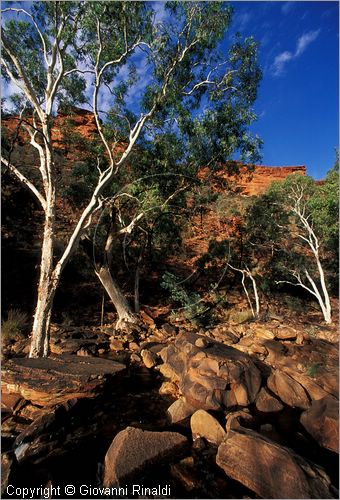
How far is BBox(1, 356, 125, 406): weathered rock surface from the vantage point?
544 centimetres

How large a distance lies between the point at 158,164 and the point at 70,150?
17.4ft

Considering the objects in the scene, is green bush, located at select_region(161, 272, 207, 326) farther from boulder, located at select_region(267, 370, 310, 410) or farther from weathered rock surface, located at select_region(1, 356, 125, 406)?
weathered rock surface, located at select_region(1, 356, 125, 406)

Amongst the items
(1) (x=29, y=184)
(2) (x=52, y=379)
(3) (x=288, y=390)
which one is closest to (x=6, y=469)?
(2) (x=52, y=379)

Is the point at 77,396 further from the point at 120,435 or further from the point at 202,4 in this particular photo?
the point at 202,4

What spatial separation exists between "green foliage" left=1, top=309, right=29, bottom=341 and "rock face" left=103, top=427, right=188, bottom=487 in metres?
6.24

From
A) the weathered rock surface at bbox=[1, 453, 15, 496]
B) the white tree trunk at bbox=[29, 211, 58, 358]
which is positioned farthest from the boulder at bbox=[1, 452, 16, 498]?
the white tree trunk at bbox=[29, 211, 58, 358]

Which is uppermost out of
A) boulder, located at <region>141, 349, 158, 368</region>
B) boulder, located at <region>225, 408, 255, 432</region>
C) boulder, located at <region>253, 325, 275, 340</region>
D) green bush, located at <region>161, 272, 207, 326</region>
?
green bush, located at <region>161, 272, 207, 326</region>

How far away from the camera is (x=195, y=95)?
35.2 ft

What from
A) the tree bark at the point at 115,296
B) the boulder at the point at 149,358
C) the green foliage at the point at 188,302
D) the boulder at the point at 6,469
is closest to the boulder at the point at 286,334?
the green foliage at the point at 188,302

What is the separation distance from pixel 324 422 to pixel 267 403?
1.09 meters

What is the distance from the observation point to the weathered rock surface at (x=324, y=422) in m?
4.65

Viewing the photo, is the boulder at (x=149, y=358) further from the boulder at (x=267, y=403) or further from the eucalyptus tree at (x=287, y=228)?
the eucalyptus tree at (x=287, y=228)

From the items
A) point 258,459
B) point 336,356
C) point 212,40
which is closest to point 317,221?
point 336,356

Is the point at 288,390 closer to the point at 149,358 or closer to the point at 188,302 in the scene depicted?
the point at 149,358
